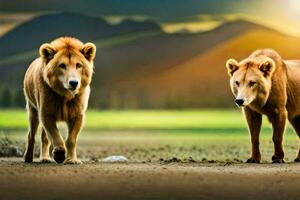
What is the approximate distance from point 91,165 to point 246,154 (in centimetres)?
583

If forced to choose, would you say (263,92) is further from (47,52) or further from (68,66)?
(47,52)

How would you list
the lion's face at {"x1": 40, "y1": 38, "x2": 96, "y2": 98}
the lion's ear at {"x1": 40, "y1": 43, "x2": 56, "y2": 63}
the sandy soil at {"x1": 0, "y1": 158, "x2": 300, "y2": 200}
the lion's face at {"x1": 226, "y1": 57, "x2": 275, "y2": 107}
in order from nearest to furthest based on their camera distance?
the sandy soil at {"x1": 0, "y1": 158, "x2": 300, "y2": 200} → the lion's face at {"x1": 40, "y1": 38, "x2": 96, "y2": 98} → the lion's ear at {"x1": 40, "y1": 43, "x2": 56, "y2": 63} → the lion's face at {"x1": 226, "y1": 57, "x2": 275, "y2": 107}

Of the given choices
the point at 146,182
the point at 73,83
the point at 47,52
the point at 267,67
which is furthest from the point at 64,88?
the point at 267,67

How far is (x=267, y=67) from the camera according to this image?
13.5 metres

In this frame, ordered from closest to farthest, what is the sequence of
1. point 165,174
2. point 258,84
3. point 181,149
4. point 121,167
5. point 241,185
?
1. point 241,185
2. point 165,174
3. point 121,167
4. point 258,84
5. point 181,149

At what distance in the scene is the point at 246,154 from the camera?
57.5 feet

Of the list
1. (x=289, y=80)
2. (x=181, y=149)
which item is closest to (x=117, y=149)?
(x=181, y=149)

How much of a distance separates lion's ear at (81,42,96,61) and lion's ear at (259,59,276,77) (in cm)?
270

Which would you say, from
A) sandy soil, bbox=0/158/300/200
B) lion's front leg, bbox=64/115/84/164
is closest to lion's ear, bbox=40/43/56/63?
lion's front leg, bbox=64/115/84/164

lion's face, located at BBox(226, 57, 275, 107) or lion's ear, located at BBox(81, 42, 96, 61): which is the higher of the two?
lion's ear, located at BBox(81, 42, 96, 61)

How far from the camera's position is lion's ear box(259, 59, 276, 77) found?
1350cm

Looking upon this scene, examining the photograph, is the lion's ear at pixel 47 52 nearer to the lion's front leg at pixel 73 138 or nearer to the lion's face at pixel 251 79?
the lion's front leg at pixel 73 138

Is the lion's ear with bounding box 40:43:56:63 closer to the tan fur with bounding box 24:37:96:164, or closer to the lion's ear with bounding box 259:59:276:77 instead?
the tan fur with bounding box 24:37:96:164

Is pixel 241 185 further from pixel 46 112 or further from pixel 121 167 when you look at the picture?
pixel 46 112
